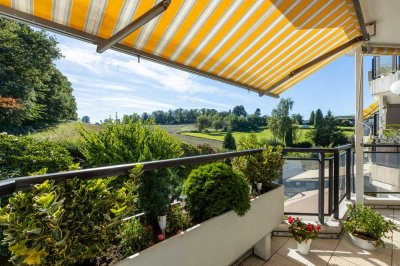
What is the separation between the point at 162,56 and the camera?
2.75 m

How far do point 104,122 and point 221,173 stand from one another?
6.64m

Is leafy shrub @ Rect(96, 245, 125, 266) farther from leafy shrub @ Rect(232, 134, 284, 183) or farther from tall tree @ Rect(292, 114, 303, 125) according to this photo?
tall tree @ Rect(292, 114, 303, 125)

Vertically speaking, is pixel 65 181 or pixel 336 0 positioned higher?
pixel 336 0

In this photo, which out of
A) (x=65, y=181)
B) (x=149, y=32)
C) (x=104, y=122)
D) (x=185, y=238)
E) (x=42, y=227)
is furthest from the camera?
(x=104, y=122)

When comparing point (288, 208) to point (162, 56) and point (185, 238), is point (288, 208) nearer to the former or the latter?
point (185, 238)

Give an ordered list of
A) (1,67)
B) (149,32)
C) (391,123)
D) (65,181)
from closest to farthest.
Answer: (65,181) < (149,32) < (391,123) < (1,67)

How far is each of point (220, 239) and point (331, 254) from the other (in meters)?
2.08

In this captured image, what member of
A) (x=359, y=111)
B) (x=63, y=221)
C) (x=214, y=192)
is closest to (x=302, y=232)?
(x=214, y=192)

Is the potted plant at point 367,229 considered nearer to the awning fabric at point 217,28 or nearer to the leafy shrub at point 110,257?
the awning fabric at point 217,28

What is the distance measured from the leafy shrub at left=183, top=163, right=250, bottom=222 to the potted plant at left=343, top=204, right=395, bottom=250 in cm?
220

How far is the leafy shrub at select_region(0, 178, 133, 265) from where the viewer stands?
1202mm

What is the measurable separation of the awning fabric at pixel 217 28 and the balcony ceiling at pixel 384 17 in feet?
0.74

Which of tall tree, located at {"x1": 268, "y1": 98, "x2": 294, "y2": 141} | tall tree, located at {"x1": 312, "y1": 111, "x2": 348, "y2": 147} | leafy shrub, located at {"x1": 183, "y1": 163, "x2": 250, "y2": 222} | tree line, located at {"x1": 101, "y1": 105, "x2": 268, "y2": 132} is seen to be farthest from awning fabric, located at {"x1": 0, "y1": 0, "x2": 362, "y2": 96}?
tall tree, located at {"x1": 268, "y1": 98, "x2": 294, "y2": 141}

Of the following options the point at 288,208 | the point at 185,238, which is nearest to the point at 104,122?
the point at 288,208
